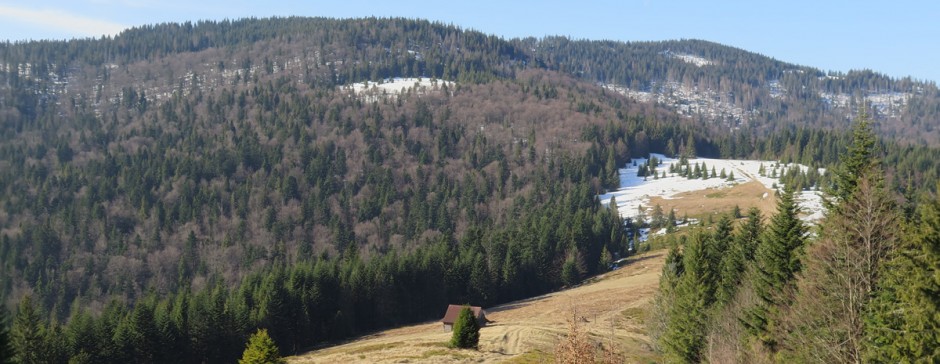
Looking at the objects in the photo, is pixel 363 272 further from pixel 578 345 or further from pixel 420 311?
pixel 578 345

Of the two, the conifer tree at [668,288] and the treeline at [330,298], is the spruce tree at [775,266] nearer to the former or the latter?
the conifer tree at [668,288]

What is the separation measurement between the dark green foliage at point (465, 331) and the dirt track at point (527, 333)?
118cm

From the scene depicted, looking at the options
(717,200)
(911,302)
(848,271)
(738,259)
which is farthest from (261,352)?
(717,200)

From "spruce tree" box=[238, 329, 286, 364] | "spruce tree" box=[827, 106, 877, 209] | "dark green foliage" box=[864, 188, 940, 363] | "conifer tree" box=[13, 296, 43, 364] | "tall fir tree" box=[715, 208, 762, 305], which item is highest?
"spruce tree" box=[827, 106, 877, 209]

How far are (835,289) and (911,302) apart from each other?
4087mm

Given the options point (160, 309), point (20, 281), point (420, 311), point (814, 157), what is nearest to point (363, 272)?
point (420, 311)

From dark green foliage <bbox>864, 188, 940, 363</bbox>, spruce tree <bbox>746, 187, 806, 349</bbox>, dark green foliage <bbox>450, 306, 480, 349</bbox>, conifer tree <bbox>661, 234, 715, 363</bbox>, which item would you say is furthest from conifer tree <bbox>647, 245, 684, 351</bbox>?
dark green foliage <bbox>864, 188, 940, 363</bbox>

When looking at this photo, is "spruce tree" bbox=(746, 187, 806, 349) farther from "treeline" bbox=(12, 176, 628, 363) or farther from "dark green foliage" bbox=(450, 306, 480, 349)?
"treeline" bbox=(12, 176, 628, 363)

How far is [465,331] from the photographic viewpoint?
2375 inches

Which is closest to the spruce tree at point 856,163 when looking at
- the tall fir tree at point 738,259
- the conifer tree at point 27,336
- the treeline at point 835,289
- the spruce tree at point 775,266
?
the treeline at point 835,289

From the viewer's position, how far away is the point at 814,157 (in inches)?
7785

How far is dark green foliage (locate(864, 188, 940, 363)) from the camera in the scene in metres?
19.1

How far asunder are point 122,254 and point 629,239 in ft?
414

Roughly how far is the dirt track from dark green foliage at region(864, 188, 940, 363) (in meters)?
14.0
